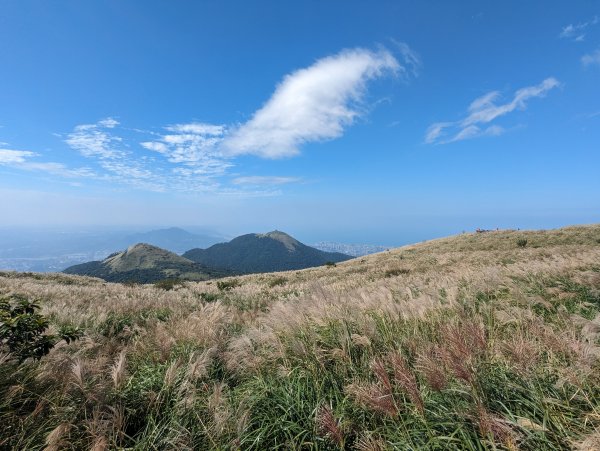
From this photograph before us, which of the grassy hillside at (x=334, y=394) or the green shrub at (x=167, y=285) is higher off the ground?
the grassy hillside at (x=334, y=394)

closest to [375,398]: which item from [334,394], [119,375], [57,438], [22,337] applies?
[334,394]

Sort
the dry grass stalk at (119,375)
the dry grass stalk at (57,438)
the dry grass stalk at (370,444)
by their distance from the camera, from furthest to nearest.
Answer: the dry grass stalk at (119,375) < the dry grass stalk at (370,444) < the dry grass stalk at (57,438)

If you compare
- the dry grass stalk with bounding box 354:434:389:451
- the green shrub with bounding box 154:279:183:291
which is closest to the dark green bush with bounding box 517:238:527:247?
the green shrub with bounding box 154:279:183:291

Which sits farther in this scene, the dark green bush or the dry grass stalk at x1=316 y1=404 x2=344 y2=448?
the dark green bush

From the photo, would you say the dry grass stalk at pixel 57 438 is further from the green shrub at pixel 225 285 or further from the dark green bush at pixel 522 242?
the dark green bush at pixel 522 242

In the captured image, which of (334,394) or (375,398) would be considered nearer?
(375,398)

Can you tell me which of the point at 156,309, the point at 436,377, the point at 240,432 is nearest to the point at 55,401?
the point at 240,432

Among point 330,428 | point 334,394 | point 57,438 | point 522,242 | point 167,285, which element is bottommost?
point 167,285

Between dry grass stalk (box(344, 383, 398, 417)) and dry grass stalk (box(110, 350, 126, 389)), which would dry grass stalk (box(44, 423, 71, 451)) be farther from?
dry grass stalk (box(344, 383, 398, 417))

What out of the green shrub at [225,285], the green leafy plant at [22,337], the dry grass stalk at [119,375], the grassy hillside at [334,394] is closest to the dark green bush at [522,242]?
the green shrub at [225,285]

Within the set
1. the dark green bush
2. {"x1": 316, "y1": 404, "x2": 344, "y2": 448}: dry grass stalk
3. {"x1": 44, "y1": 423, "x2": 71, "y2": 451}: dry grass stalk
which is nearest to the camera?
{"x1": 44, "y1": 423, "x2": 71, "y2": 451}: dry grass stalk

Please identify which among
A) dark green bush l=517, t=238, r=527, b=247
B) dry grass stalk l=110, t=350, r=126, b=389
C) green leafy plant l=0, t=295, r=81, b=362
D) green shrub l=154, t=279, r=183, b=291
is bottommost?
green shrub l=154, t=279, r=183, b=291

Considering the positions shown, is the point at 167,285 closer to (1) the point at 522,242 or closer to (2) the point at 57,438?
(2) the point at 57,438

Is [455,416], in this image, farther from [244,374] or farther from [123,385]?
[123,385]
